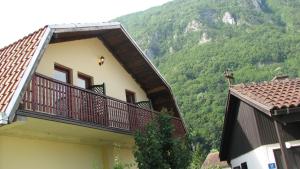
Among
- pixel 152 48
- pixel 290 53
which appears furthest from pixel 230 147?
pixel 152 48

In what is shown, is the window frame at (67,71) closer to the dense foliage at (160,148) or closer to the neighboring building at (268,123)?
the dense foliage at (160,148)

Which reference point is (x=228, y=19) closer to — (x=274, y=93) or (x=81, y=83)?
(x=274, y=93)

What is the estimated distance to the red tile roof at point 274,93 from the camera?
44.3ft

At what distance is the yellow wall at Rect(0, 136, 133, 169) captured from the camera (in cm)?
1105

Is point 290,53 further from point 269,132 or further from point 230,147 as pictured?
point 269,132

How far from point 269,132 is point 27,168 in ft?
25.6

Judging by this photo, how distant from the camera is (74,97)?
40.4 ft

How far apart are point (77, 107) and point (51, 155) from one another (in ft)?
5.31

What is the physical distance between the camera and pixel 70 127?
12.2 metres

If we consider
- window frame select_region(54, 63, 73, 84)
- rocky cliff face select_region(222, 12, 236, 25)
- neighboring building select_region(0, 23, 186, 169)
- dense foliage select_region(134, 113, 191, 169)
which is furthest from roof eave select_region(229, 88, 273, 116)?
rocky cliff face select_region(222, 12, 236, 25)

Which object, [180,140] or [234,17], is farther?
[234,17]

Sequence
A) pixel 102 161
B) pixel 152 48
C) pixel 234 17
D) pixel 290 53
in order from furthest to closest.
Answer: pixel 234 17
pixel 152 48
pixel 290 53
pixel 102 161

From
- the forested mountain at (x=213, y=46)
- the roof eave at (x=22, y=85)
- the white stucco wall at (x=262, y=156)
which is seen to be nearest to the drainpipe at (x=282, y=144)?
the white stucco wall at (x=262, y=156)

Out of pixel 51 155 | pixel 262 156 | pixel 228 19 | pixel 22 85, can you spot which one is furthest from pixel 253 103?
pixel 228 19
